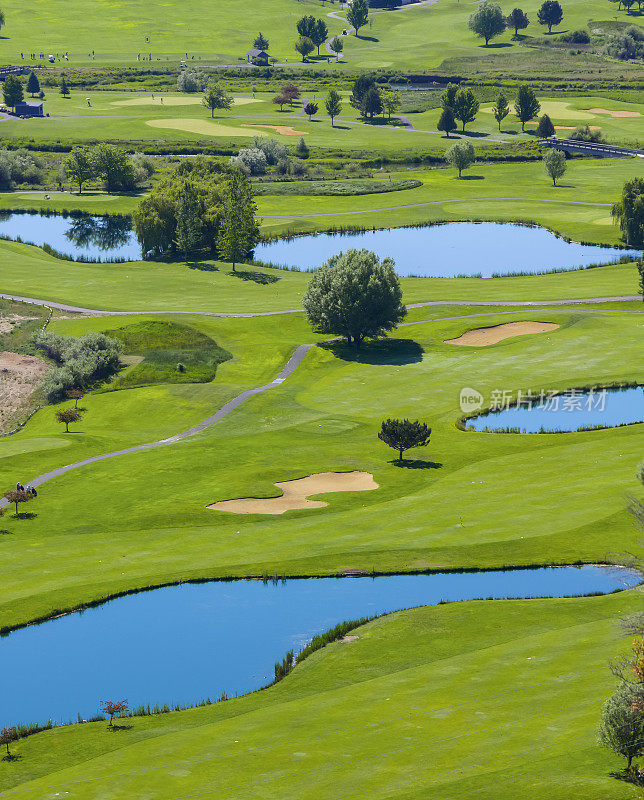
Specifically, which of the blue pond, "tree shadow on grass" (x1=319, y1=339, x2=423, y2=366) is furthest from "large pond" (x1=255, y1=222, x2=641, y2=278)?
the blue pond

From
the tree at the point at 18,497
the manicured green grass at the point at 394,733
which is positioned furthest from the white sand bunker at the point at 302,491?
the manicured green grass at the point at 394,733

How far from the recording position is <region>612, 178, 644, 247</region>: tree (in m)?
154

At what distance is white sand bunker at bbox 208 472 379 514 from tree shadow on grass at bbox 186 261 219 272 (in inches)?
3148

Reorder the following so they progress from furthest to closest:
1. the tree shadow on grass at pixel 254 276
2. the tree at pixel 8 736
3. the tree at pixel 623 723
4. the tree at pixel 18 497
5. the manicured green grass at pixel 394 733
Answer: the tree shadow on grass at pixel 254 276
the tree at pixel 18 497
the tree at pixel 8 736
the manicured green grass at pixel 394 733
the tree at pixel 623 723

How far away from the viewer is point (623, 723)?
37.0m

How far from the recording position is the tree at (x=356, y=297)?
11612 centimetres

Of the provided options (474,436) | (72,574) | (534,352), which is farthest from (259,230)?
(72,574)

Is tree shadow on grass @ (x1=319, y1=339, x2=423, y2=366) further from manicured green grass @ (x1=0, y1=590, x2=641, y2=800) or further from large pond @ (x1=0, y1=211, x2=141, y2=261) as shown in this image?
manicured green grass @ (x1=0, y1=590, x2=641, y2=800)

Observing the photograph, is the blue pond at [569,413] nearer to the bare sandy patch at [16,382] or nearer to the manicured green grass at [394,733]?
the manicured green grass at [394,733]

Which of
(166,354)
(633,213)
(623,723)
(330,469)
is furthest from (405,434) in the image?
(633,213)

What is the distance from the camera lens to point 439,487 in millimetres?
76438

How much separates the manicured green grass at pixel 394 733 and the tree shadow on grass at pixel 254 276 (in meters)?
98.5

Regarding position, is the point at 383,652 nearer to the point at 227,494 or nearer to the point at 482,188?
the point at 227,494

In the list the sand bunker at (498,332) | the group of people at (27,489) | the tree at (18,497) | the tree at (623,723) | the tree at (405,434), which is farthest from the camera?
the sand bunker at (498,332)
